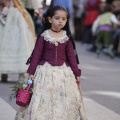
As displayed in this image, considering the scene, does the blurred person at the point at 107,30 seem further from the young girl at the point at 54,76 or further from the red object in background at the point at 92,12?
the young girl at the point at 54,76

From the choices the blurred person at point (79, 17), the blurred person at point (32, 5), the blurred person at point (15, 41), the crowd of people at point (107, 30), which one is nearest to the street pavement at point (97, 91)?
the blurred person at point (15, 41)

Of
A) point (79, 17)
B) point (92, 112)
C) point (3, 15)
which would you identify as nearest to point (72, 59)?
point (92, 112)

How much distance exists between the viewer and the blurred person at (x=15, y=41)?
32.0ft

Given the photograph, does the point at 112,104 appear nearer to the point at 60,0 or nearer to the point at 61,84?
the point at 61,84

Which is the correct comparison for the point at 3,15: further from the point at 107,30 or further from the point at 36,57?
the point at 107,30

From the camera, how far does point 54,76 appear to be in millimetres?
6062

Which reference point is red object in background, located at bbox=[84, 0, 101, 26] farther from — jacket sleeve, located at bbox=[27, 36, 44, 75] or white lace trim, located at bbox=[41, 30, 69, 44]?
jacket sleeve, located at bbox=[27, 36, 44, 75]

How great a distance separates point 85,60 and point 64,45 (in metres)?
9.73

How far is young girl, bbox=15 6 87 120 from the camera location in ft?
19.7

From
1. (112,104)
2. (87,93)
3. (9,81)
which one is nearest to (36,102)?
(112,104)

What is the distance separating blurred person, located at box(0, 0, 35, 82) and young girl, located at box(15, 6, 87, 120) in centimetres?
356

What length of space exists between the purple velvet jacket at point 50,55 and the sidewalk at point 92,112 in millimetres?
1187

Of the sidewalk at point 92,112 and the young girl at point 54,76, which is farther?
the sidewalk at point 92,112

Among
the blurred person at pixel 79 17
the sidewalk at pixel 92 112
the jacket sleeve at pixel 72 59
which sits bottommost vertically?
the blurred person at pixel 79 17
